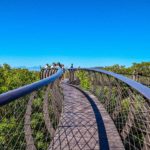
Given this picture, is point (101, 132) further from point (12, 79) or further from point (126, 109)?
point (12, 79)

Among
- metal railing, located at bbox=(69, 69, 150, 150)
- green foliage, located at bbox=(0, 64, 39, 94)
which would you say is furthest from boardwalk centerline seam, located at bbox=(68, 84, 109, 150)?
green foliage, located at bbox=(0, 64, 39, 94)

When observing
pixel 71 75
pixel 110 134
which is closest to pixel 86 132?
pixel 110 134

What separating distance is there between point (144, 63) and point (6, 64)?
89.7ft

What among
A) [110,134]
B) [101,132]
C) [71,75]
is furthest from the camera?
[71,75]

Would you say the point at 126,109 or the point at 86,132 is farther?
the point at 86,132

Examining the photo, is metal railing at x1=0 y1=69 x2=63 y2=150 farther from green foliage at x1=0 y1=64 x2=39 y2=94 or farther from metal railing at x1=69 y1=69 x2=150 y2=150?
green foliage at x1=0 y1=64 x2=39 y2=94

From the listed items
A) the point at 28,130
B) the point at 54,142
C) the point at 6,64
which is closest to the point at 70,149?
the point at 54,142

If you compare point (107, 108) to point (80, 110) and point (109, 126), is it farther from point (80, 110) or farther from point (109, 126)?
point (109, 126)

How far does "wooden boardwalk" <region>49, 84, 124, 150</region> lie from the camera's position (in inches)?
194

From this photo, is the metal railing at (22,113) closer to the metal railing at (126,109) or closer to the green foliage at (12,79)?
the metal railing at (126,109)

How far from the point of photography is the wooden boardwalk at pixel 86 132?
16.1 ft

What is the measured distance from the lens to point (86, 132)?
5859mm

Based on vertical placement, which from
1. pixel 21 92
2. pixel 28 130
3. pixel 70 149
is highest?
pixel 21 92

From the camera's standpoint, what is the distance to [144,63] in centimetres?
5350
